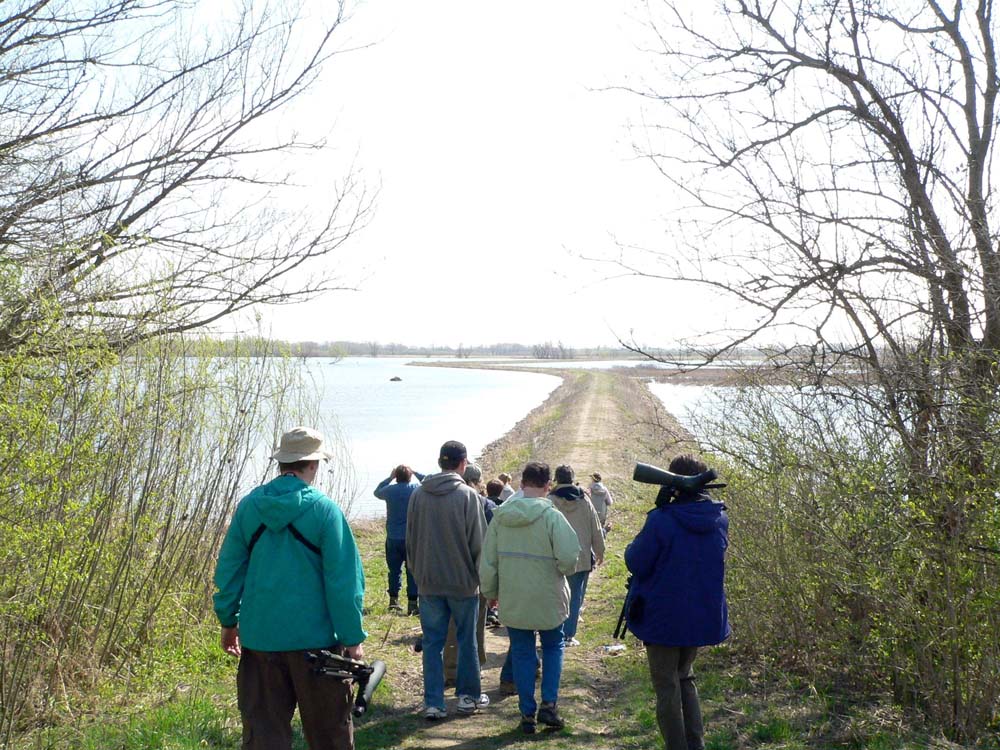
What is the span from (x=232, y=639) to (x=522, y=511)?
212 centimetres

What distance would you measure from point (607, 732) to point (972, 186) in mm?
4615

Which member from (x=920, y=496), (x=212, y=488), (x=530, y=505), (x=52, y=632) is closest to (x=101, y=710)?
(x=52, y=632)

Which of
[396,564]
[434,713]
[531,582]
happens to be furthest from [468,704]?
[396,564]

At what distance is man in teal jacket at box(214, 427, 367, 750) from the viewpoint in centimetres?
416

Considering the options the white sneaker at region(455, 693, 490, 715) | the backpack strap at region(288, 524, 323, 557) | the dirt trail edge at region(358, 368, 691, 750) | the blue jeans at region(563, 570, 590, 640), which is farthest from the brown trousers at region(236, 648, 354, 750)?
the blue jeans at region(563, 570, 590, 640)

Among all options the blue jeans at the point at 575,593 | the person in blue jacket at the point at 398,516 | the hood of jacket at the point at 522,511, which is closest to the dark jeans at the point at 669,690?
the hood of jacket at the point at 522,511

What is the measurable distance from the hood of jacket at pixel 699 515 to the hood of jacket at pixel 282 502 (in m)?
1.94

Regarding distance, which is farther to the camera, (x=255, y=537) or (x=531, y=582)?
(x=531, y=582)

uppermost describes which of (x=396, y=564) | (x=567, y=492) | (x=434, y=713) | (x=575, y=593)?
(x=567, y=492)

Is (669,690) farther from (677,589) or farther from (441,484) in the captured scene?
(441,484)

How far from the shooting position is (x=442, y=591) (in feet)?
20.3

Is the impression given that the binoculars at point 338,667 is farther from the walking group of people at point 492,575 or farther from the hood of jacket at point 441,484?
the hood of jacket at point 441,484

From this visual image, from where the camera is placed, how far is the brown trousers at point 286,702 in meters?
4.18

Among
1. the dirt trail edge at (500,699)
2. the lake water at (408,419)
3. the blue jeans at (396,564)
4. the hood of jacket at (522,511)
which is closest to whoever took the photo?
the dirt trail edge at (500,699)
